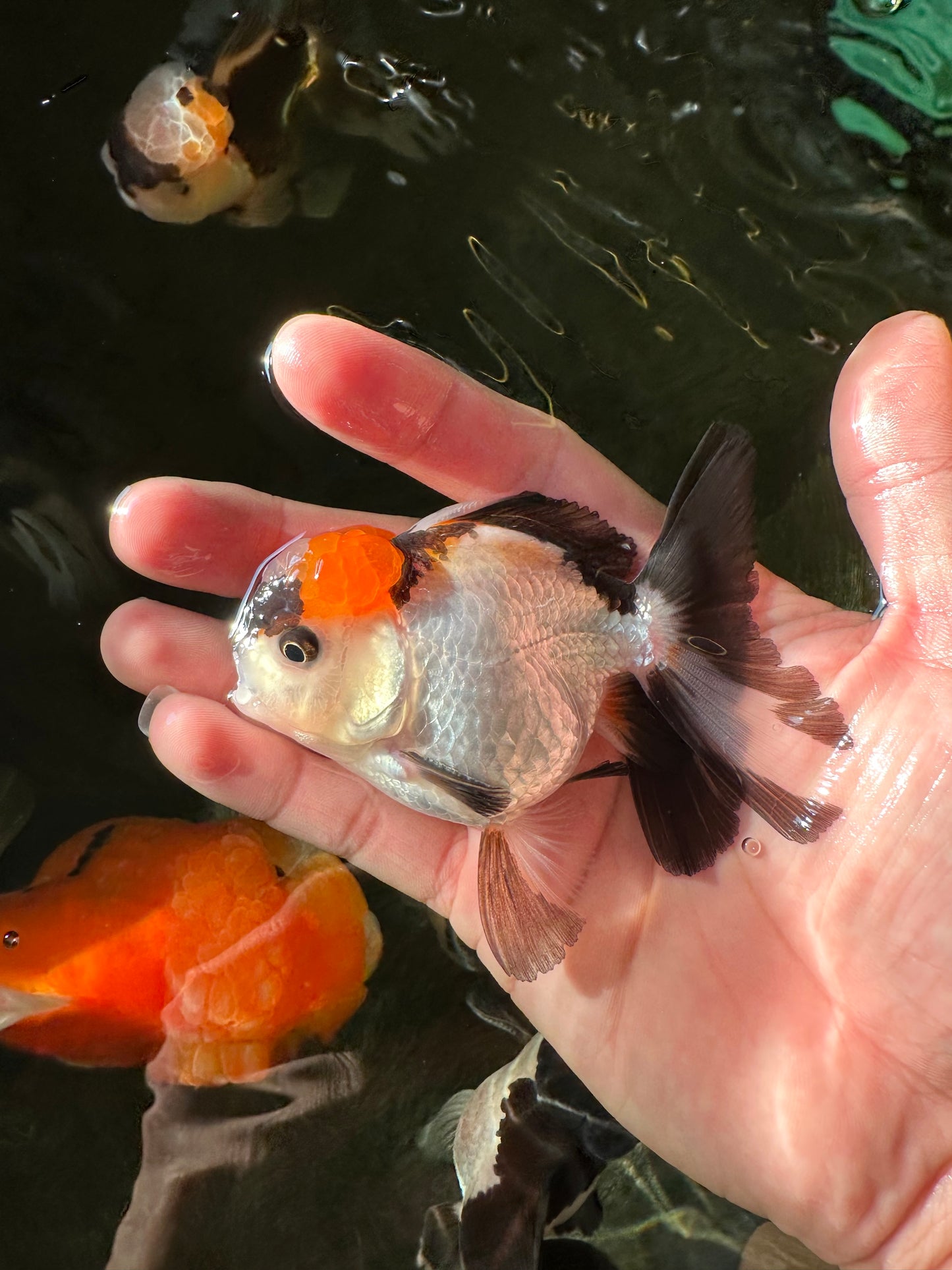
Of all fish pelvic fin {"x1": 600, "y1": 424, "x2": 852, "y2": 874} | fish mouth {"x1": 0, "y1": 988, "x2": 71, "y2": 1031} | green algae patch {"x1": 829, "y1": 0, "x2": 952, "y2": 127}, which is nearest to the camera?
fish pelvic fin {"x1": 600, "y1": 424, "x2": 852, "y2": 874}

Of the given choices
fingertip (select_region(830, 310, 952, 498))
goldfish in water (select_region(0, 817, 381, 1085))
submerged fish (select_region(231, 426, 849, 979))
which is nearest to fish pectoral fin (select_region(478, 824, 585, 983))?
submerged fish (select_region(231, 426, 849, 979))

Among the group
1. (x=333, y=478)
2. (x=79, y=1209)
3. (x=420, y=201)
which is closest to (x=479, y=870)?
(x=333, y=478)

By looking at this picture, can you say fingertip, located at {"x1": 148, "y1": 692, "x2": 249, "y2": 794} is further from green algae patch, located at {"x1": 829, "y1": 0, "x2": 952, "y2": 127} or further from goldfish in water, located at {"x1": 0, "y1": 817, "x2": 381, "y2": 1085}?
green algae patch, located at {"x1": 829, "y1": 0, "x2": 952, "y2": 127}

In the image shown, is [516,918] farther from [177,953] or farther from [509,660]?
[177,953]

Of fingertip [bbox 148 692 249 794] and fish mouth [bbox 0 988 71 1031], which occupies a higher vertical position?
fingertip [bbox 148 692 249 794]

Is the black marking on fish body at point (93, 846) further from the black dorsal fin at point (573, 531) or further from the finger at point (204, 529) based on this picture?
the black dorsal fin at point (573, 531)

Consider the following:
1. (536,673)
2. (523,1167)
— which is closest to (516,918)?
(536,673)

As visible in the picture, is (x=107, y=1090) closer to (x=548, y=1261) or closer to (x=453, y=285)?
(x=548, y=1261)
